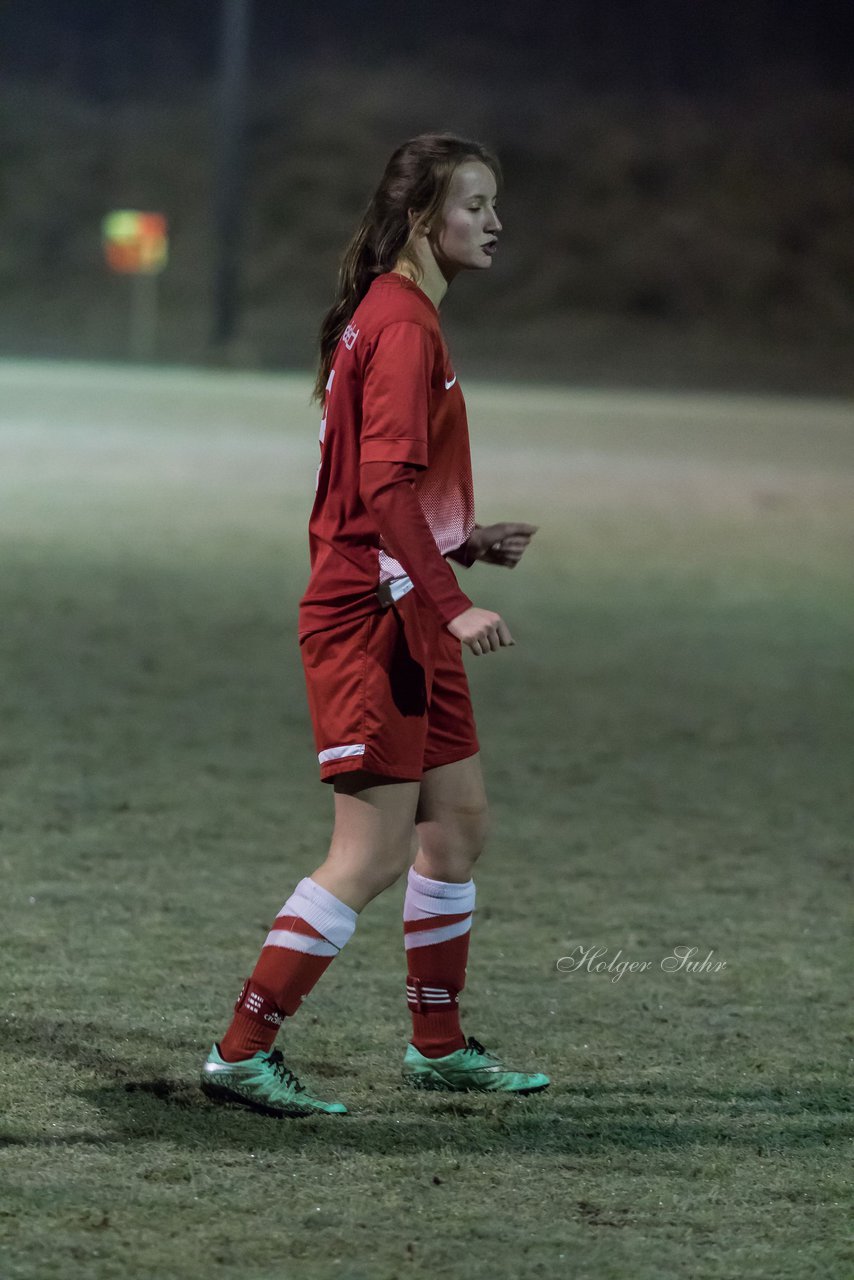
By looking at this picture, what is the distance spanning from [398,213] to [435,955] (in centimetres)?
133

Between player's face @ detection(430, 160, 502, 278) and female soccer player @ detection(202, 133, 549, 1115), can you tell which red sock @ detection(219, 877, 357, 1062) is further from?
player's face @ detection(430, 160, 502, 278)

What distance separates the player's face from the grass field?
1475 mm

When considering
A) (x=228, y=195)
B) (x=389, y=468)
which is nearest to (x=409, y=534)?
(x=389, y=468)

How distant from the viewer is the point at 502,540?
3.42 meters

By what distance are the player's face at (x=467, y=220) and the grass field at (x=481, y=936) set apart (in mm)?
1475

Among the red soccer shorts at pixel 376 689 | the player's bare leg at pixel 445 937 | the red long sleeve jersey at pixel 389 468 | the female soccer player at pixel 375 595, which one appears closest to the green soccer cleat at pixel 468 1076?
the player's bare leg at pixel 445 937

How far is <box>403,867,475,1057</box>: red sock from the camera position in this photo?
138 inches

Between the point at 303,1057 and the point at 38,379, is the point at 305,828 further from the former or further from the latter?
the point at 38,379

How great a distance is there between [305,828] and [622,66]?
223 ft

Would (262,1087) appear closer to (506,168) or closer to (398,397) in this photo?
(398,397)

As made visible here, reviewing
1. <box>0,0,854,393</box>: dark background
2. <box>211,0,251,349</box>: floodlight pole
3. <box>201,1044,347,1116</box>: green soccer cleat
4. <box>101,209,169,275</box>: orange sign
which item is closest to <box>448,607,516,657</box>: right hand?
<box>201,1044,347,1116</box>: green soccer cleat

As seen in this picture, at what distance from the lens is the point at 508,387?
27953 millimetres

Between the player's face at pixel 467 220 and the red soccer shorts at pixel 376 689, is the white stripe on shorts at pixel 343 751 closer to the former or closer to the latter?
the red soccer shorts at pixel 376 689

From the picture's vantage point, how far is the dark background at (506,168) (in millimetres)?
47156
